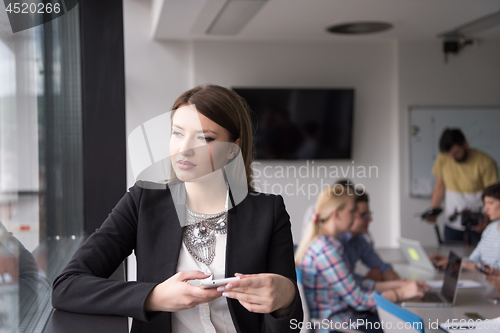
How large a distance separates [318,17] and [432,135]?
2.18 metres

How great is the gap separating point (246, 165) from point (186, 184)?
15 cm

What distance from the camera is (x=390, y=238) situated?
534cm

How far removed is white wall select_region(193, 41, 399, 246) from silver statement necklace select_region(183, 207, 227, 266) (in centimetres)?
399

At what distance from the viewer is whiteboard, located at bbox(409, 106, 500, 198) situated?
17.3ft

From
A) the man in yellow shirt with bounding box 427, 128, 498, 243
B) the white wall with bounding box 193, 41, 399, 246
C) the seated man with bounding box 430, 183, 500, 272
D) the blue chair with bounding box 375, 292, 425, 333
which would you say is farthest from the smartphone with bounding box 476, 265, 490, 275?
the white wall with bounding box 193, 41, 399, 246

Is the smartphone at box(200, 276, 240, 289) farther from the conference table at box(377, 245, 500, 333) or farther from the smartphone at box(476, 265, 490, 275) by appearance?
the smartphone at box(476, 265, 490, 275)

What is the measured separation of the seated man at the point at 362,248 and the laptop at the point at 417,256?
24 cm

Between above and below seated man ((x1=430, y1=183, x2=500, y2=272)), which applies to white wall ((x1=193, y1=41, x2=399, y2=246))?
above

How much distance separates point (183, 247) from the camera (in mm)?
1039

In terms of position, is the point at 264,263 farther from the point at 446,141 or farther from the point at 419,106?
the point at 419,106

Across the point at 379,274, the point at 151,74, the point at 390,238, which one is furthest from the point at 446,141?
the point at 151,74

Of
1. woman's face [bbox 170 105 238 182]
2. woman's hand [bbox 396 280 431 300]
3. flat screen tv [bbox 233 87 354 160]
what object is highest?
flat screen tv [bbox 233 87 354 160]

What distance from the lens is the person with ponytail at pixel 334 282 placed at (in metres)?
2.31

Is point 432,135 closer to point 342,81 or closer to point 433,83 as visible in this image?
point 433,83
